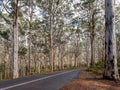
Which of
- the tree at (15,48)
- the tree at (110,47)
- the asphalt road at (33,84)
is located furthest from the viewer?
the tree at (15,48)

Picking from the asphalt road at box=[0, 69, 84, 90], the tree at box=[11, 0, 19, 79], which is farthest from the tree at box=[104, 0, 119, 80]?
the tree at box=[11, 0, 19, 79]

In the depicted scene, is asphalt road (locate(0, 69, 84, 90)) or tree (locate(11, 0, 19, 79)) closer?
asphalt road (locate(0, 69, 84, 90))

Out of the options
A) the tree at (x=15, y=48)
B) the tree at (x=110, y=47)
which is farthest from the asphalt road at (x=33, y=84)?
the tree at (x=15, y=48)

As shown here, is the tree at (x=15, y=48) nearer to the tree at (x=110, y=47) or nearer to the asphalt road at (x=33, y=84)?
the asphalt road at (x=33, y=84)

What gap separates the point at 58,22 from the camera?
157ft

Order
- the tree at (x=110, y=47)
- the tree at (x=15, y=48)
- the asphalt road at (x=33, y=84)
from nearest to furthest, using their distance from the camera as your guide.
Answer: the asphalt road at (x=33, y=84)
the tree at (x=110, y=47)
the tree at (x=15, y=48)

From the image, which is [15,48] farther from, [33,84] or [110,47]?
[110,47]

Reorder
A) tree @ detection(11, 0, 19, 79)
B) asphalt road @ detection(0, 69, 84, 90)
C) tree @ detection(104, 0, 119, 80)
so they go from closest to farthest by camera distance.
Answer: asphalt road @ detection(0, 69, 84, 90), tree @ detection(104, 0, 119, 80), tree @ detection(11, 0, 19, 79)

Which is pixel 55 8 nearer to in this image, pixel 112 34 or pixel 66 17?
pixel 66 17

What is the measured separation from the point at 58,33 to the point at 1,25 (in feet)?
38.3

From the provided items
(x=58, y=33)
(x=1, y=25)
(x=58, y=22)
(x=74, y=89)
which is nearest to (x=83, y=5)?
(x=58, y=22)

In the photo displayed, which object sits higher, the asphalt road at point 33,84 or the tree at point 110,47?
the tree at point 110,47

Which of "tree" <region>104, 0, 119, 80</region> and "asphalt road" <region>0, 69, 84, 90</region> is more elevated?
"tree" <region>104, 0, 119, 80</region>

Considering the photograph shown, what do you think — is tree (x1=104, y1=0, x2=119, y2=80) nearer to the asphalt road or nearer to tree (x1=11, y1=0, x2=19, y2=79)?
the asphalt road
